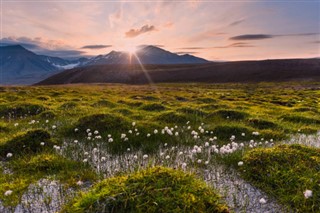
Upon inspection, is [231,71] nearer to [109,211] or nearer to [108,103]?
[108,103]

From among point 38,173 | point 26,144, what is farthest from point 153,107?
point 38,173

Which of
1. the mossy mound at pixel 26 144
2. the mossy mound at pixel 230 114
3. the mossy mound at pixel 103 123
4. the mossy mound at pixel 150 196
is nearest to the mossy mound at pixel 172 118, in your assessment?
the mossy mound at pixel 230 114

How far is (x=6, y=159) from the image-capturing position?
9.95m

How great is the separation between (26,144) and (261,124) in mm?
12178

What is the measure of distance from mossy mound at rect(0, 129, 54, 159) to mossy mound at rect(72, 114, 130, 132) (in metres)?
2.57

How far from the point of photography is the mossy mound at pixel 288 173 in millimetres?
6508

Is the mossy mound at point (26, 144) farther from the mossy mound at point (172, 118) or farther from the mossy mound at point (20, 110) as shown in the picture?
the mossy mound at point (20, 110)

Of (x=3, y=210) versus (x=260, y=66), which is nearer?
(x=3, y=210)

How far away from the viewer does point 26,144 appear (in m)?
10.6

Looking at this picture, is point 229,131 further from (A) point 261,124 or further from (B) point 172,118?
(B) point 172,118

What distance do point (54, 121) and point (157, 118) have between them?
6.11 meters

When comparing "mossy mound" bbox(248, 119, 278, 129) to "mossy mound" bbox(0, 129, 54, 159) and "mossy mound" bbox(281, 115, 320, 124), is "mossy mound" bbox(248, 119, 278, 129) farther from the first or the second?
"mossy mound" bbox(0, 129, 54, 159)

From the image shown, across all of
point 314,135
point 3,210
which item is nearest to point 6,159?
point 3,210

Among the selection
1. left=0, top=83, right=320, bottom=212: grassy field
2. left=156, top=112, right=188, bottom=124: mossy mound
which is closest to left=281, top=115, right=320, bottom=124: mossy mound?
left=0, top=83, right=320, bottom=212: grassy field
